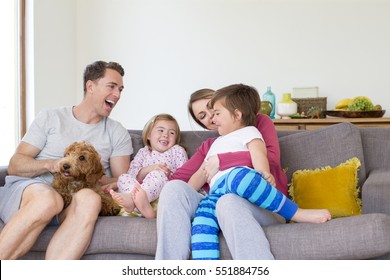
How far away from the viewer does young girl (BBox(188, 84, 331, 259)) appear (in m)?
2.18

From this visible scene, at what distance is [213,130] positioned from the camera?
306 centimetres

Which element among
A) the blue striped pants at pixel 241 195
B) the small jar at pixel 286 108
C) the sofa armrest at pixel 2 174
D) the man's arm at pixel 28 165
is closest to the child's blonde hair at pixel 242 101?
the blue striped pants at pixel 241 195

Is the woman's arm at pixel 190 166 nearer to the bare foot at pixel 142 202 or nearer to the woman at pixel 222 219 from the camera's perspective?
the woman at pixel 222 219

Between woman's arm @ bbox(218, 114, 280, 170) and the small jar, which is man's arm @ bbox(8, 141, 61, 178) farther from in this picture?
the small jar

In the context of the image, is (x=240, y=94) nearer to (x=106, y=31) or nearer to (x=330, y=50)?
(x=330, y=50)

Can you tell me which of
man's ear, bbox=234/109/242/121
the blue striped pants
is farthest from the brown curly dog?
man's ear, bbox=234/109/242/121

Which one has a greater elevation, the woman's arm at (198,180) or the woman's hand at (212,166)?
the woman's hand at (212,166)

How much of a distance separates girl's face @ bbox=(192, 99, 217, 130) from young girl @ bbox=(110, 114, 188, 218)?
14cm

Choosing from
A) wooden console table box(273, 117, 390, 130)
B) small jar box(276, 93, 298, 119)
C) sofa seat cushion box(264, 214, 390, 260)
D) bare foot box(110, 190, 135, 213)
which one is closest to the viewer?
sofa seat cushion box(264, 214, 390, 260)

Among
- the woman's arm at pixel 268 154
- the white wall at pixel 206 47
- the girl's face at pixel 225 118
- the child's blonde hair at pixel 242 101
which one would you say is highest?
the white wall at pixel 206 47

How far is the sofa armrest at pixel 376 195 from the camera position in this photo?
8.29 feet

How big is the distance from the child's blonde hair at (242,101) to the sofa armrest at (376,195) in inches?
22.5

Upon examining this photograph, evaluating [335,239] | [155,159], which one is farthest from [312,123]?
[335,239]
